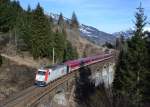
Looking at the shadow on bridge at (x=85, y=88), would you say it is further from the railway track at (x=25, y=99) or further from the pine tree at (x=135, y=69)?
the pine tree at (x=135, y=69)

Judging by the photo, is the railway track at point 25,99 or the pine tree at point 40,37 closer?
the railway track at point 25,99

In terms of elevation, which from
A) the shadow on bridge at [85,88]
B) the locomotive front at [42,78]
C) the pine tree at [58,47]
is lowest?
the shadow on bridge at [85,88]

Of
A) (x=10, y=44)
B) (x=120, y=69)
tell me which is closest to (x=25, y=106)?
(x=120, y=69)

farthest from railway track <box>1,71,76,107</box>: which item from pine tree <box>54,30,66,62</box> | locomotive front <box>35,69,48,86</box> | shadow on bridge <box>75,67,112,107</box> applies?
pine tree <box>54,30,66,62</box>

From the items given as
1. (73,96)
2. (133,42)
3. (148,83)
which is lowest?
(73,96)

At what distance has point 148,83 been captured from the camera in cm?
4481

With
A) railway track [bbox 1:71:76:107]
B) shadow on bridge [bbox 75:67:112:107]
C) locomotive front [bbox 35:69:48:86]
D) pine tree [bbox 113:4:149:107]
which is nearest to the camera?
pine tree [bbox 113:4:149:107]

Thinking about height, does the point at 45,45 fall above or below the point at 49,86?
above

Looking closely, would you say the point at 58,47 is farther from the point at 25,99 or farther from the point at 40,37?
the point at 25,99

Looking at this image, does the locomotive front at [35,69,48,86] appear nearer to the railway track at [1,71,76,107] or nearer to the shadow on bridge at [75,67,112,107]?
the railway track at [1,71,76,107]

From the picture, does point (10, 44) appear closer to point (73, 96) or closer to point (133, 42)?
point (73, 96)

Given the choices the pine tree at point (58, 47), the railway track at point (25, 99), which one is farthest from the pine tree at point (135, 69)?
the pine tree at point (58, 47)

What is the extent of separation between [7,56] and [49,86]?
112 ft

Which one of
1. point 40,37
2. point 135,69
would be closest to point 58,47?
point 40,37
